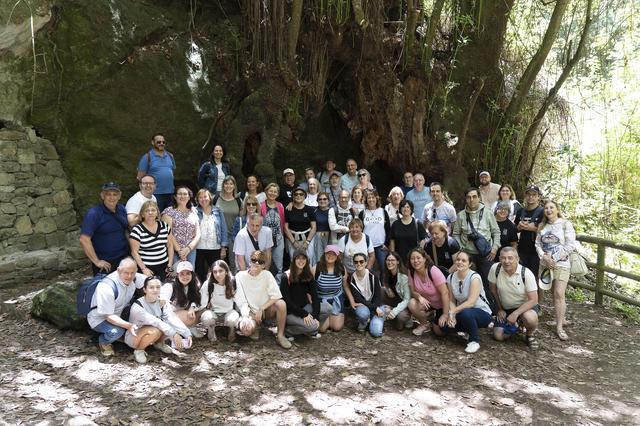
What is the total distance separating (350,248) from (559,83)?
5.23 meters

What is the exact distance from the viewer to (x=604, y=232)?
8.95 meters

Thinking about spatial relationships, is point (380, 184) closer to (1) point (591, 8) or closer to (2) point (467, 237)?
(2) point (467, 237)

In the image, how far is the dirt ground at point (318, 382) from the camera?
347cm

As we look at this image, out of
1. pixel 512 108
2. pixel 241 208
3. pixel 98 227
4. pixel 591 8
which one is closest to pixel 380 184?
pixel 512 108

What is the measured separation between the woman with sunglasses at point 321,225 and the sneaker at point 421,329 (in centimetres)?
146

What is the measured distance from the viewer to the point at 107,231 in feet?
15.5

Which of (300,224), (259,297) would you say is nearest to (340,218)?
(300,224)

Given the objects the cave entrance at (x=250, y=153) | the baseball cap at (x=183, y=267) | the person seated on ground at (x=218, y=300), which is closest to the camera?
the baseball cap at (x=183, y=267)

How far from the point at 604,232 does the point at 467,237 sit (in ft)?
15.6

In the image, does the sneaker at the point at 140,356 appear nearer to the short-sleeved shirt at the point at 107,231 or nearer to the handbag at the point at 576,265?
the short-sleeved shirt at the point at 107,231

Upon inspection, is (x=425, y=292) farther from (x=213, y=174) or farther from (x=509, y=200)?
(x=213, y=174)

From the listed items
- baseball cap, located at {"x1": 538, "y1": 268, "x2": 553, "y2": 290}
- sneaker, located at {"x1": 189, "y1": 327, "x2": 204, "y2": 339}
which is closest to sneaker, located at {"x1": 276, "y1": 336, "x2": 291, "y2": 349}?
sneaker, located at {"x1": 189, "y1": 327, "x2": 204, "y2": 339}

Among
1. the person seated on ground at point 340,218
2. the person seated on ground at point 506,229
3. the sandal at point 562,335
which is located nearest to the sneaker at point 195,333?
the person seated on ground at point 340,218

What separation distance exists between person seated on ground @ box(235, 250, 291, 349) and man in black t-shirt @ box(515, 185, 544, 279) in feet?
9.91
